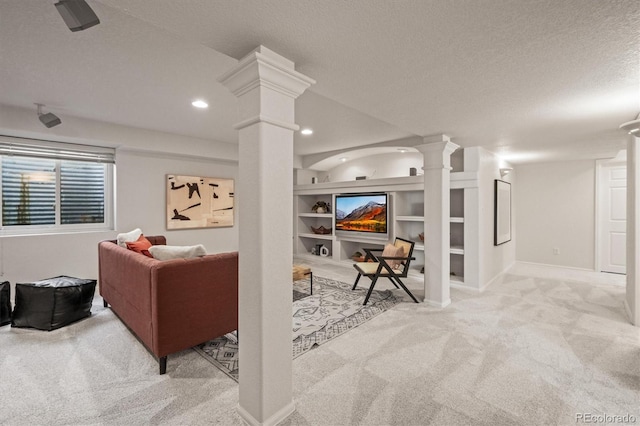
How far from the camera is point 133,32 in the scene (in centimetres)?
174

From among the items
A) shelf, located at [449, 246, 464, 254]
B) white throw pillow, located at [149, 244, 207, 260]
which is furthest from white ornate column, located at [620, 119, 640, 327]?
white throw pillow, located at [149, 244, 207, 260]

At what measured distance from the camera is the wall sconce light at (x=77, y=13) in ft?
3.88

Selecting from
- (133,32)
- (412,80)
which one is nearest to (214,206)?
(133,32)

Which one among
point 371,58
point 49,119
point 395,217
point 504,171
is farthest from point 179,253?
point 504,171

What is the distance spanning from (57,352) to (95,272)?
6.28 ft

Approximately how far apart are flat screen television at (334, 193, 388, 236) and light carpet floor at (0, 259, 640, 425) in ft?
7.42

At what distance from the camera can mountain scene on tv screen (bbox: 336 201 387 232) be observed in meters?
5.11

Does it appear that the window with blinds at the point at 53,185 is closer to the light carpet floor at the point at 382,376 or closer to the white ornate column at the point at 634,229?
the light carpet floor at the point at 382,376

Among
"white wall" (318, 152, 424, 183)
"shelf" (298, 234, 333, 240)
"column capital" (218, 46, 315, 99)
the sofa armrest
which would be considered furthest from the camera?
"shelf" (298, 234, 333, 240)

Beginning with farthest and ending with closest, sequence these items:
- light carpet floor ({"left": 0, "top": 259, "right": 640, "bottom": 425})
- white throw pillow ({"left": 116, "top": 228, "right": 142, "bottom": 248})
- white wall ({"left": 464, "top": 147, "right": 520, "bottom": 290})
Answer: white wall ({"left": 464, "top": 147, "right": 520, "bottom": 290}), white throw pillow ({"left": 116, "top": 228, "right": 142, "bottom": 248}), light carpet floor ({"left": 0, "top": 259, "right": 640, "bottom": 425})

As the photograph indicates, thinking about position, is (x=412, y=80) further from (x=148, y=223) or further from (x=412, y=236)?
(x=148, y=223)

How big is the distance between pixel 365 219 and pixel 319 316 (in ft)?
8.67

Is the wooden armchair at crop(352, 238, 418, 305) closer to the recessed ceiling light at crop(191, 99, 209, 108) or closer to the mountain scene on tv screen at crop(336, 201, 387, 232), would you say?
the mountain scene on tv screen at crop(336, 201, 387, 232)

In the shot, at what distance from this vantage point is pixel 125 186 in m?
4.19
